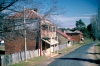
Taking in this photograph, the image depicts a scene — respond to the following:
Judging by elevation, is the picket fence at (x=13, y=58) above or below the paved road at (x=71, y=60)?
above

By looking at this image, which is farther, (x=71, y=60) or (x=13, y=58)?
(x=71, y=60)

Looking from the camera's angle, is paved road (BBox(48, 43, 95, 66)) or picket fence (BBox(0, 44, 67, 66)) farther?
paved road (BBox(48, 43, 95, 66))

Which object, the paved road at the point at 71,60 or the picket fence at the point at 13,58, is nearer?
the picket fence at the point at 13,58

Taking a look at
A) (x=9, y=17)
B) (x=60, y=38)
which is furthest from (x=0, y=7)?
(x=60, y=38)

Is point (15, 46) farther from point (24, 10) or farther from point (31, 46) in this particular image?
point (24, 10)

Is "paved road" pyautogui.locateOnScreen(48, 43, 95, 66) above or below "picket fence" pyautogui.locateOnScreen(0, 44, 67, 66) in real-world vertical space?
below

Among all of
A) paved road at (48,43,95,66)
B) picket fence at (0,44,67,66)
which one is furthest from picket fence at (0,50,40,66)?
paved road at (48,43,95,66)

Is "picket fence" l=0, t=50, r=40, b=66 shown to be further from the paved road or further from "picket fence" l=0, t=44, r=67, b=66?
the paved road

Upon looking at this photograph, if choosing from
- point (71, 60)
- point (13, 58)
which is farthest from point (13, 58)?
point (71, 60)

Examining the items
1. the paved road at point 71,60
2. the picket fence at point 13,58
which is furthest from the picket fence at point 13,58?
the paved road at point 71,60

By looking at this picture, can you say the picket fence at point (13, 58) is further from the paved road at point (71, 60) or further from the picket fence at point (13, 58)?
the paved road at point (71, 60)

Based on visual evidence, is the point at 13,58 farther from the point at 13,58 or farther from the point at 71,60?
the point at 71,60

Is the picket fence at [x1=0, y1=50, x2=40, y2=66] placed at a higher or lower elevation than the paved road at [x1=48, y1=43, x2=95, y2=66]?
higher

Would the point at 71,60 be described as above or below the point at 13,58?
below
